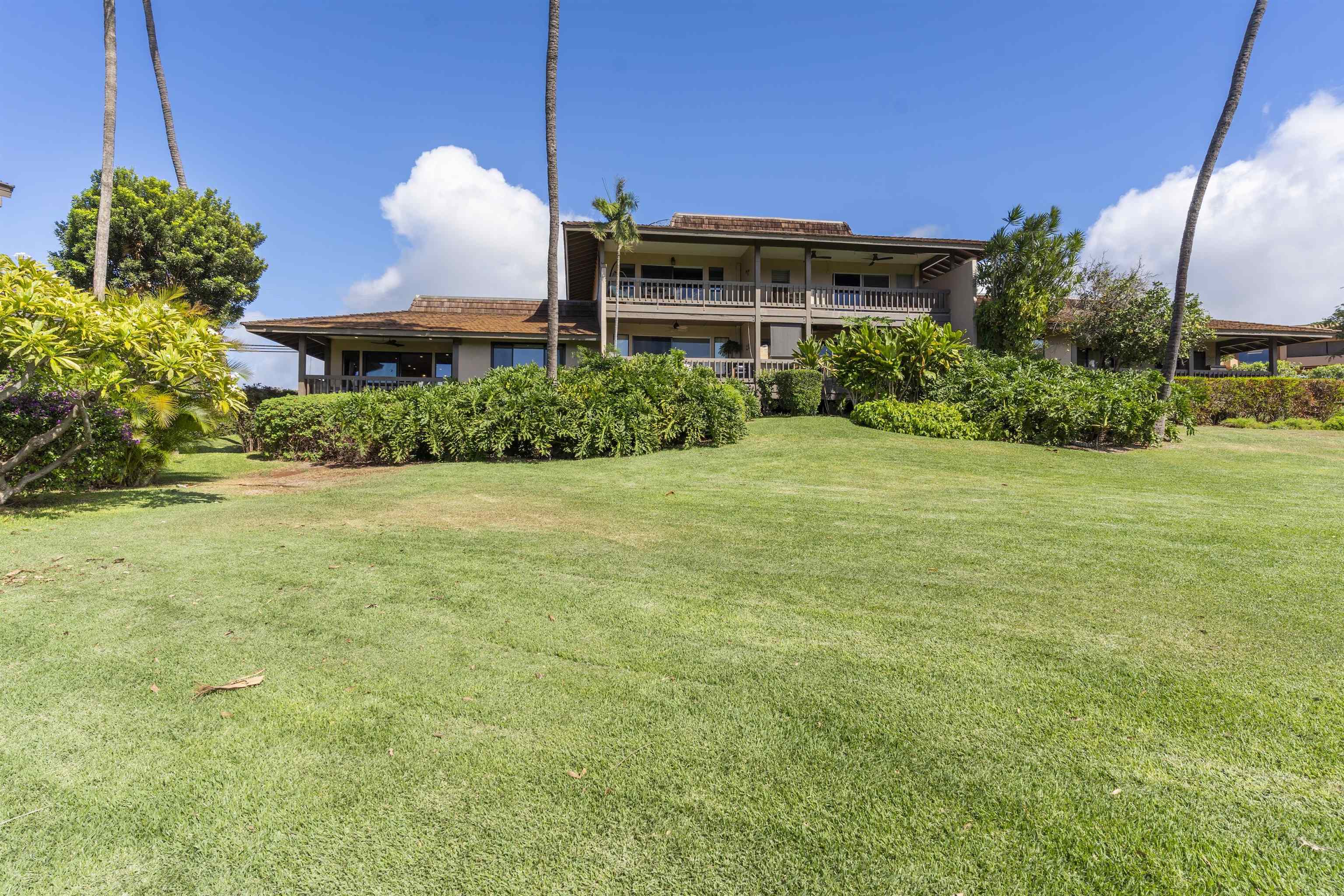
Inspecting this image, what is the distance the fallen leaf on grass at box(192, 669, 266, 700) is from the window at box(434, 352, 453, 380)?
20.4m

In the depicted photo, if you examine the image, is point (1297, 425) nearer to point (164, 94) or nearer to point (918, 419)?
point (918, 419)

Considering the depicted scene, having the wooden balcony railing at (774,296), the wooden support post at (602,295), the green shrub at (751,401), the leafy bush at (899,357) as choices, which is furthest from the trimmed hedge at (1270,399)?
the wooden support post at (602,295)

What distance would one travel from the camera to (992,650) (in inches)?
124

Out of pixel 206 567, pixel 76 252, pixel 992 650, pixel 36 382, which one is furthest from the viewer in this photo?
pixel 76 252

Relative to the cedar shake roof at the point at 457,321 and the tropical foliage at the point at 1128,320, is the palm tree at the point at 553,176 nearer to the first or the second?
the cedar shake roof at the point at 457,321

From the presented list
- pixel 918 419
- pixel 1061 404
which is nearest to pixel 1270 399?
pixel 1061 404

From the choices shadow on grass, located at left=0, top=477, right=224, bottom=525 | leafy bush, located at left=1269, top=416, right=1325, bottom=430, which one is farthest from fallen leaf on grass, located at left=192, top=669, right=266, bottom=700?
leafy bush, located at left=1269, top=416, right=1325, bottom=430

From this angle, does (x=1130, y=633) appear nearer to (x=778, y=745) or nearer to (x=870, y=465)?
(x=778, y=745)

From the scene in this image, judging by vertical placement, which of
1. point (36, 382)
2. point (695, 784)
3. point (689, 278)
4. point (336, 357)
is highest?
point (689, 278)

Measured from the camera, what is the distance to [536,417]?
36.5 feet

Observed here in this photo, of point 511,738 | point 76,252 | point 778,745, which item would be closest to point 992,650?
point 778,745

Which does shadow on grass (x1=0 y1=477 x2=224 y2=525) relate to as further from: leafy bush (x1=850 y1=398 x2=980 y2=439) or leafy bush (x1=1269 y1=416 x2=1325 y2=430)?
leafy bush (x1=1269 y1=416 x2=1325 y2=430)

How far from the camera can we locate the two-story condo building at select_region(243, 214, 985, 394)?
2025 centimetres

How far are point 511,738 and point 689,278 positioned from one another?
77.5 feet
